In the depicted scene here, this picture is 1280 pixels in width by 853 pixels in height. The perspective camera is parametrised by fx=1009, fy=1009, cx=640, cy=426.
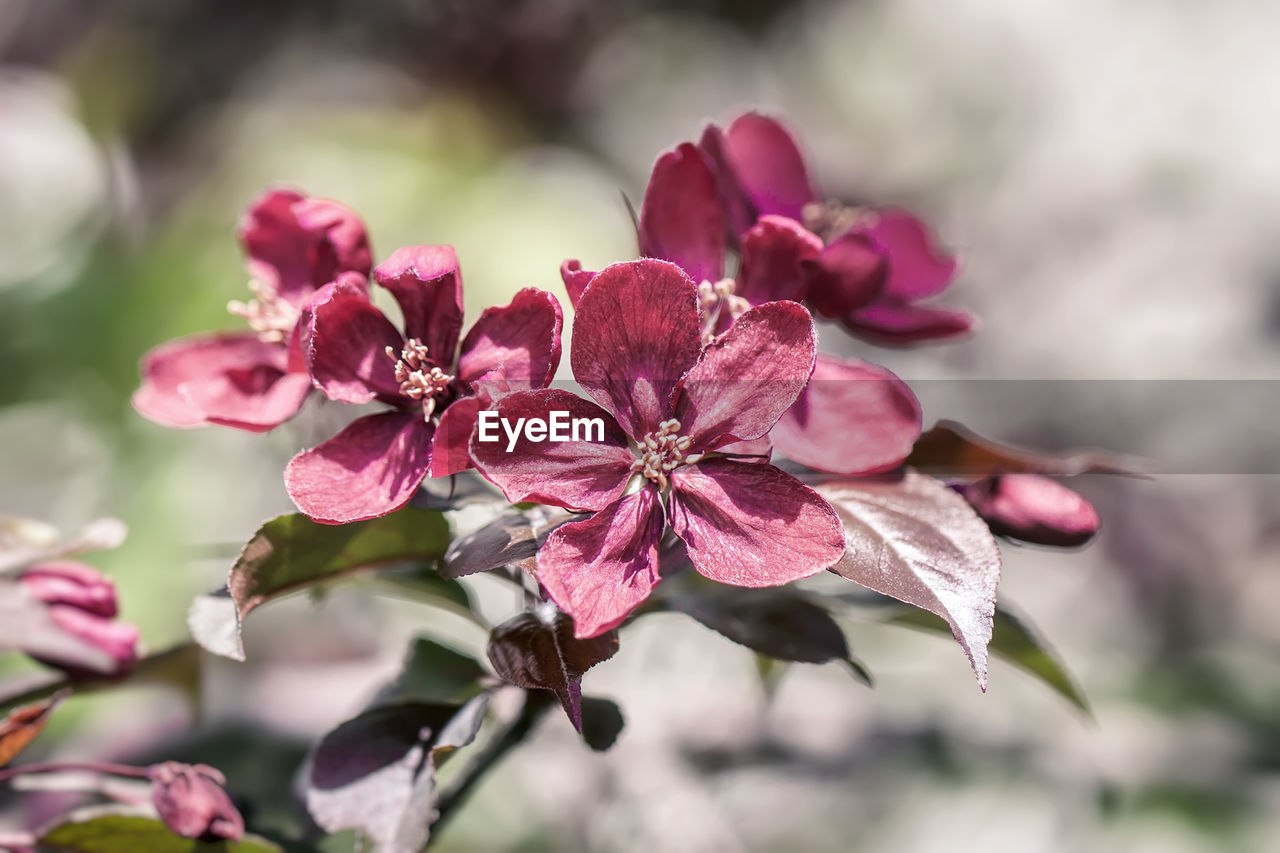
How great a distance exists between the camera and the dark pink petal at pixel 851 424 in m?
0.54

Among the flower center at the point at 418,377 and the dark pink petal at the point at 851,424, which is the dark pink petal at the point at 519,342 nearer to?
the flower center at the point at 418,377

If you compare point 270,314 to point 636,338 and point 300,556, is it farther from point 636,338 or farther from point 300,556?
point 636,338

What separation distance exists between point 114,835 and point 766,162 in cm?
58

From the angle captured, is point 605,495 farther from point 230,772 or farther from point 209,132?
point 209,132

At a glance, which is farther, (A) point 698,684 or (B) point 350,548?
(A) point 698,684

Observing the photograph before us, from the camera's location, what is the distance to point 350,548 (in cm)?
57

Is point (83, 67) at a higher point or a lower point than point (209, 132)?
higher

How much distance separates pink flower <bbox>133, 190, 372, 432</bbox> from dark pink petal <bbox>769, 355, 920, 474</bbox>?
0.89 ft

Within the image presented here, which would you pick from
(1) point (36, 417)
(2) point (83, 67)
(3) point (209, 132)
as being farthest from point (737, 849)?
(3) point (209, 132)

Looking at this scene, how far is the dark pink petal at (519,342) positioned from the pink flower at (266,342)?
10 cm

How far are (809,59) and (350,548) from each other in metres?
2.31

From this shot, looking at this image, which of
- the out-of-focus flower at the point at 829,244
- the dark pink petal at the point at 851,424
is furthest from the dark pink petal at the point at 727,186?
the dark pink petal at the point at 851,424

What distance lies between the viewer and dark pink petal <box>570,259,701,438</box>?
473 mm

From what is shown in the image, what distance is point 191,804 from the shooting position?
21.4 inches
